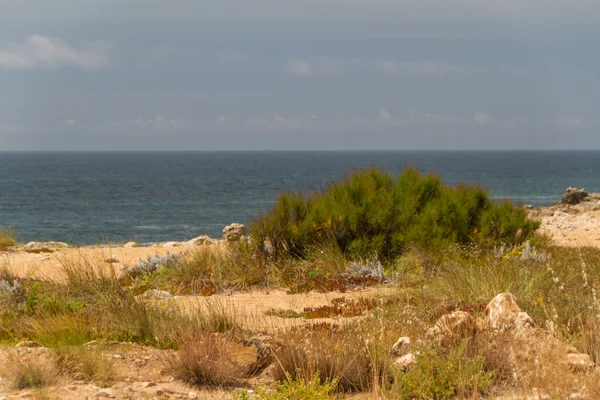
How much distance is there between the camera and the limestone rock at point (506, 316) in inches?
244

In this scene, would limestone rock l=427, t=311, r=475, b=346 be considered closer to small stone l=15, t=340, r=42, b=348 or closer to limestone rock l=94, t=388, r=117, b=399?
limestone rock l=94, t=388, r=117, b=399

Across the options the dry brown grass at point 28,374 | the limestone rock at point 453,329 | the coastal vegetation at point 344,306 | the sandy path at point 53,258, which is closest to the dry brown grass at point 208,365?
the coastal vegetation at point 344,306

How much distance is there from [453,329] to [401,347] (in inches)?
20.2

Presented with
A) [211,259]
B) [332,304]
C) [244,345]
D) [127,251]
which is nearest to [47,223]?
[127,251]

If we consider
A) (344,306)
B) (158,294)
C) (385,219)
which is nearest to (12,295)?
(158,294)

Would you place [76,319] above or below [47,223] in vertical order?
above

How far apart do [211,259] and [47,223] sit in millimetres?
33900

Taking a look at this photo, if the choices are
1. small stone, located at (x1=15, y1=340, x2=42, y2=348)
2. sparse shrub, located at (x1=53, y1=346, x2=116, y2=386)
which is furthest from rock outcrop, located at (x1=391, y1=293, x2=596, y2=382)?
small stone, located at (x1=15, y1=340, x2=42, y2=348)

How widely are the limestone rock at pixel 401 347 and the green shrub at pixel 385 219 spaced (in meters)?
6.23

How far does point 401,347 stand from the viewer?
6.19m

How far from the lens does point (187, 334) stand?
657 centimetres

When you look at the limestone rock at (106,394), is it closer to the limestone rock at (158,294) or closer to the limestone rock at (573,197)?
the limestone rock at (158,294)

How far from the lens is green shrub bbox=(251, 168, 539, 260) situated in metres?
12.7

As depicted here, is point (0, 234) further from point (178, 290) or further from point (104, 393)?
point (104, 393)
